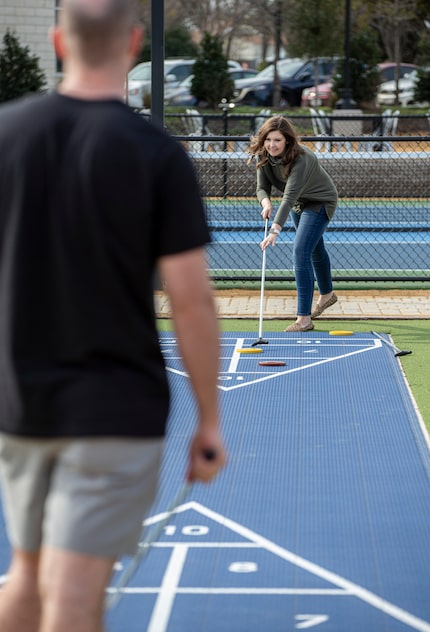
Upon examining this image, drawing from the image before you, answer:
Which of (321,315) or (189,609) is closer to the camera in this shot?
(189,609)

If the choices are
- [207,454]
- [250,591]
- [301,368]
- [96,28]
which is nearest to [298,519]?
[250,591]

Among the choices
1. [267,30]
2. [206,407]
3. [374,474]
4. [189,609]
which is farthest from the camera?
[267,30]

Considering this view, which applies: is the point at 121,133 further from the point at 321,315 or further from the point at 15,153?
the point at 321,315

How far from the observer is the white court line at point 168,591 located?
160 inches

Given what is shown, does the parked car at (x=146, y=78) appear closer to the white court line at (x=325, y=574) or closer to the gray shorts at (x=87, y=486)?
the white court line at (x=325, y=574)

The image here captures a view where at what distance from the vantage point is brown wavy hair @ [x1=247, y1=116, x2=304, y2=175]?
29.2ft

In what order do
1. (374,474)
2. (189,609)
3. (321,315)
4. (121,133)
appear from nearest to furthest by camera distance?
(121,133)
(189,609)
(374,474)
(321,315)

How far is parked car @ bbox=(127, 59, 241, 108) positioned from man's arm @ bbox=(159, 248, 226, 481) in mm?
26520

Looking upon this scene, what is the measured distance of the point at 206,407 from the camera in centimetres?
272

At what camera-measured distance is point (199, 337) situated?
2.68 meters

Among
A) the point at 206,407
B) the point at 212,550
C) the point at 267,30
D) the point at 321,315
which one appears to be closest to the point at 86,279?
the point at 206,407

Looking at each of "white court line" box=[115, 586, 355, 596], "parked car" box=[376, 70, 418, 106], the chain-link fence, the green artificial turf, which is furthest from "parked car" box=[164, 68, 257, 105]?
"white court line" box=[115, 586, 355, 596]

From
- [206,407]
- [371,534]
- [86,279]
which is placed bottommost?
[371,534]

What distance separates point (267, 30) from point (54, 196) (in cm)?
3883
